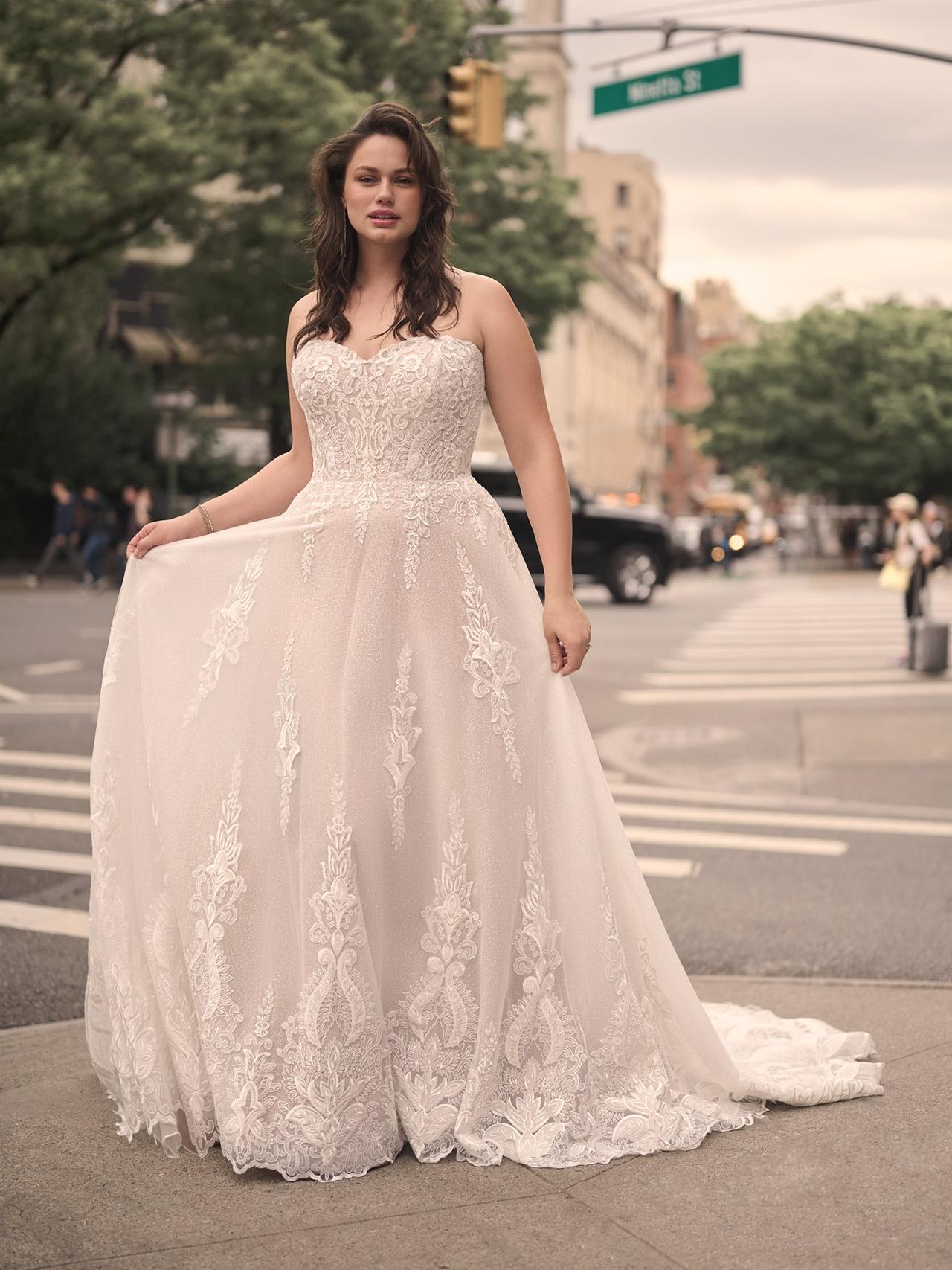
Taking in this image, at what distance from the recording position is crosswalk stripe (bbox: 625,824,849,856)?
7820 mm

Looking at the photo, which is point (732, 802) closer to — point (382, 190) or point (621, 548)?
point (382, 190)

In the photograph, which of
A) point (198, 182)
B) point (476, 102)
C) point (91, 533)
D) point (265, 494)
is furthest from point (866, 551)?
point (265, 494)

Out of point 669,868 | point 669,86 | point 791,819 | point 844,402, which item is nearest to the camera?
point 669,868

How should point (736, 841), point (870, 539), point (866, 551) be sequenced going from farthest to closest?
1. point (870, 539)
2. point (866, 551)
3. point (736, 841)

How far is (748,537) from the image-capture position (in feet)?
217

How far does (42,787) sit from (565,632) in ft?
20.4

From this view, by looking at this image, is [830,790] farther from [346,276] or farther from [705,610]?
[705,610]

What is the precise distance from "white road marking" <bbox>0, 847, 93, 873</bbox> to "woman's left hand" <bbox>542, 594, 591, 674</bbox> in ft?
12.4

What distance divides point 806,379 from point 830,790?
5428cm

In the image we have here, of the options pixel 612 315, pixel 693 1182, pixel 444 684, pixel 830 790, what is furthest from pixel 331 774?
pixel 612 315

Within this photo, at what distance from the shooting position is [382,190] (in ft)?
12.5

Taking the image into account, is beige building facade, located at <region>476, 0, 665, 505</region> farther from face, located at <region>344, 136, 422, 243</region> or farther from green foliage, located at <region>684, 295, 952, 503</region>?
face, located at <region>344, 136, 422, 243</region>

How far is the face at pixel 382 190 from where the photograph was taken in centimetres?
380

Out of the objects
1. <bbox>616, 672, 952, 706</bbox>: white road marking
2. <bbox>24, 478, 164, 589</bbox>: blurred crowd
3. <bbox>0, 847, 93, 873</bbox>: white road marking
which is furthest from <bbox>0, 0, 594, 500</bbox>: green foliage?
<bbox>0, 847, 93, 873</bbox>: white road marking
